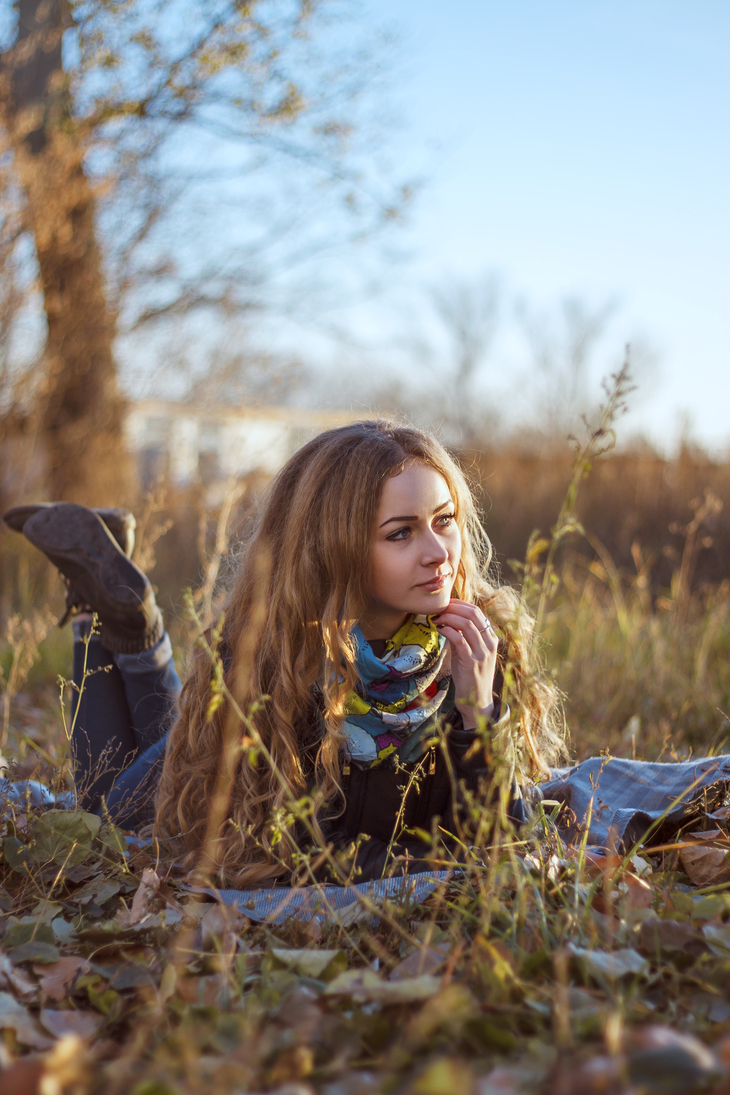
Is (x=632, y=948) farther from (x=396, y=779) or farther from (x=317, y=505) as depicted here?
(x=317, y=505)

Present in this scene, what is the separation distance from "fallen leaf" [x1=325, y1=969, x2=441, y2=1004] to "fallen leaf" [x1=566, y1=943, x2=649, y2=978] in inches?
9.5

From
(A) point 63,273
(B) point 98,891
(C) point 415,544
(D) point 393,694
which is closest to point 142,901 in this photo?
(B) point 98,891

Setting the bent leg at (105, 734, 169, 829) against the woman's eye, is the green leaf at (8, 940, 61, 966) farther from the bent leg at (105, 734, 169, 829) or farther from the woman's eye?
the woman's eye

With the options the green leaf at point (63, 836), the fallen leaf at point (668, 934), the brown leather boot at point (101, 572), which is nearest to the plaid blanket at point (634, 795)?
the fallen leaf at point (668, 934)

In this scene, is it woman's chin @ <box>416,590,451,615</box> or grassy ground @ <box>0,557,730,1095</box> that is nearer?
grassy ground @ <box>0,557,730,1095</box>

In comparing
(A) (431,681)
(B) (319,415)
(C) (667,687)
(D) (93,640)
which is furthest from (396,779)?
(B) (319,415)

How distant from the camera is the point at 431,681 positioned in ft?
7.71

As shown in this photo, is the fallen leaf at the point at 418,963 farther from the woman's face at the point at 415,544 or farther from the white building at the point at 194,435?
the white building at the point at 194,435

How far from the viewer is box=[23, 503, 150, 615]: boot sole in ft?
9.37

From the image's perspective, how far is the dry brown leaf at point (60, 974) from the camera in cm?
156

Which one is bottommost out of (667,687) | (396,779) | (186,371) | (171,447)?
(667,687)

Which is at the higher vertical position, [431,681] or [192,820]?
[431,681]

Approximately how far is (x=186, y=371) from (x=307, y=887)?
6845 millimetres

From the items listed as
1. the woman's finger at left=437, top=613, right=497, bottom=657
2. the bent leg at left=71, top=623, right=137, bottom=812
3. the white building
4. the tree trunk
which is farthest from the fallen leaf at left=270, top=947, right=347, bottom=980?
the tree trunk
